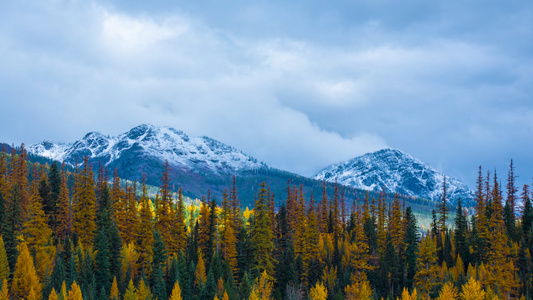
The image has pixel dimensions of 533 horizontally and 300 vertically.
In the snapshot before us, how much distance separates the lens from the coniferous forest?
73.9 m

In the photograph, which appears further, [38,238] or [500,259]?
[500,259]

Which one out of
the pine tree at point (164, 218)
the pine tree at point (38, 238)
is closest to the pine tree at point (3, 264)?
the pine tree at point (38, 238)

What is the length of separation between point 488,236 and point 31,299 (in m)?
77.1

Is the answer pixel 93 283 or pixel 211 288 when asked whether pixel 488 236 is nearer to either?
pixel 211 288

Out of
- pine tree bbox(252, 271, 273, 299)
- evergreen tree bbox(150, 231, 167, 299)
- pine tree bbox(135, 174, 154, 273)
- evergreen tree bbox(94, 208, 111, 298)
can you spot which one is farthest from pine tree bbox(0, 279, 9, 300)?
pine tree bbox(252, 271, 273, 299)

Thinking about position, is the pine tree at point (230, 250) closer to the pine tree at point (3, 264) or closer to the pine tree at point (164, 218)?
the pine tree at point (164, 218)

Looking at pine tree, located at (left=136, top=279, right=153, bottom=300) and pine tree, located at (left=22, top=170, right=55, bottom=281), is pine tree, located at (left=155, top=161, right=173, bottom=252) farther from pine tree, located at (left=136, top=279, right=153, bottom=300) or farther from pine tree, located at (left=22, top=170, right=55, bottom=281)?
pine tree, located at (left=22, top=170, right=55, bottom=281)

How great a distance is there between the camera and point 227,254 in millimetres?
86875

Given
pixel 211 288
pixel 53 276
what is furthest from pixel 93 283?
pixel 211 288

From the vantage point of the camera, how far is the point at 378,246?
100875 millimetres

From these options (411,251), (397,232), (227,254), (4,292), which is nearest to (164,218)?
(227,254)

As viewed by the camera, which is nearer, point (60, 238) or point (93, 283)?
point (93, 283)

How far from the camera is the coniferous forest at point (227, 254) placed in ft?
242

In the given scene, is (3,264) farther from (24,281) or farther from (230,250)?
(230,250)
